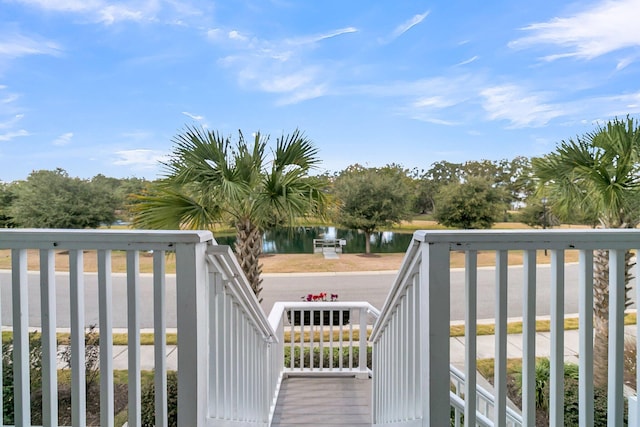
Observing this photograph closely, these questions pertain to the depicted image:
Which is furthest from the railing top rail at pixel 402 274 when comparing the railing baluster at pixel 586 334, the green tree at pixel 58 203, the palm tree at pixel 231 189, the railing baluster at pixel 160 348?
the green tree at pixel 58 203

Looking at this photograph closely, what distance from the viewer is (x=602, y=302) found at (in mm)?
3182

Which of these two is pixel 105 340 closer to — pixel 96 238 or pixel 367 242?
pixel 96 238

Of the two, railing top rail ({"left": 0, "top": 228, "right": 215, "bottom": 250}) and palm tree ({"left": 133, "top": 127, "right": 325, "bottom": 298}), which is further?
palm tree ({"left": 133, "top": 127, "right": 325, "bottom": 298})

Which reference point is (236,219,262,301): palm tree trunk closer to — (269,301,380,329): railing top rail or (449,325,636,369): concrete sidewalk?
(269,301,380,329): railing top rail

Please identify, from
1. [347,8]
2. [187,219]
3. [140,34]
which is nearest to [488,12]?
[347,8]

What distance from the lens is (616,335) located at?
0.96 meters

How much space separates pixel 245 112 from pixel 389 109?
4421 mm

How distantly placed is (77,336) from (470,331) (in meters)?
1.14

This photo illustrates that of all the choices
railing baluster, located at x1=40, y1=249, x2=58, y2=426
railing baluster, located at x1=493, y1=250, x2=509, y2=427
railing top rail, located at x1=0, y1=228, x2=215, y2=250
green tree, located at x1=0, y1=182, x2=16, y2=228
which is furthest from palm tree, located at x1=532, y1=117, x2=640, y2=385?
green tree, located at x1=0, y1=182, x2=16, y2=228

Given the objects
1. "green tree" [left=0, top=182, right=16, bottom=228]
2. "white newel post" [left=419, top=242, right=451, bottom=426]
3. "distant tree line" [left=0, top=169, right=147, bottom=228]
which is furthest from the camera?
"distant tree line" [left=0, top=169, right=147, bottom=228]

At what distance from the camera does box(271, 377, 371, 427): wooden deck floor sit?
2480 mm

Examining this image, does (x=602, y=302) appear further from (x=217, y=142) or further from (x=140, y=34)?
(x=140, y=34)

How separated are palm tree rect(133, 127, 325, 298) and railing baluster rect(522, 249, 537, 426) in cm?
254

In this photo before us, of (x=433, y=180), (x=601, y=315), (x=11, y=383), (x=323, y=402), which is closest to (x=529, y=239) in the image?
(x=323, y=402)
